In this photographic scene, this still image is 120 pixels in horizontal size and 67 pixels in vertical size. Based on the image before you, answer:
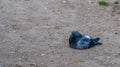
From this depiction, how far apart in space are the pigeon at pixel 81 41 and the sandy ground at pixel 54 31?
0.08 metres

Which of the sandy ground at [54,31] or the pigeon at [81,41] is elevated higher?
the pigeon at [81,41]

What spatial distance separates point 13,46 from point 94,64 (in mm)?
1333

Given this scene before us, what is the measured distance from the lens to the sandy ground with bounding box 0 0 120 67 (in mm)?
5824

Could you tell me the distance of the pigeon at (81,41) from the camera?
6203mm

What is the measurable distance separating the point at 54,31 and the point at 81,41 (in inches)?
31.7

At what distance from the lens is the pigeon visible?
20.4ft

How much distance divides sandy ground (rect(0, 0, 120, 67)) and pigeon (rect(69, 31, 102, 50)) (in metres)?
0.08

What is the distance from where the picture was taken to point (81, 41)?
20.5ft

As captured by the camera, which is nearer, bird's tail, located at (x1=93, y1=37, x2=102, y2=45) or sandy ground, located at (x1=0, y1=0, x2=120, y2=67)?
sandy ground, located at (x1=0, y1=0, x2=120, y2=67)

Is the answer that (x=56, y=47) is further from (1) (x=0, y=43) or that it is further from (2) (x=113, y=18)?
(2) (x=113, y=18)

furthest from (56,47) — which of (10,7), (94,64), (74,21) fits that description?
(10,7)

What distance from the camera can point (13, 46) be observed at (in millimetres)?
6320

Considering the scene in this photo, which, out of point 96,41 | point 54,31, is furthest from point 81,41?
point 54,31

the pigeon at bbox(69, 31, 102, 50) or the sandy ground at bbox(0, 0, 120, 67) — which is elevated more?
the pigeon at bbox(69, 31, 102, 50)
